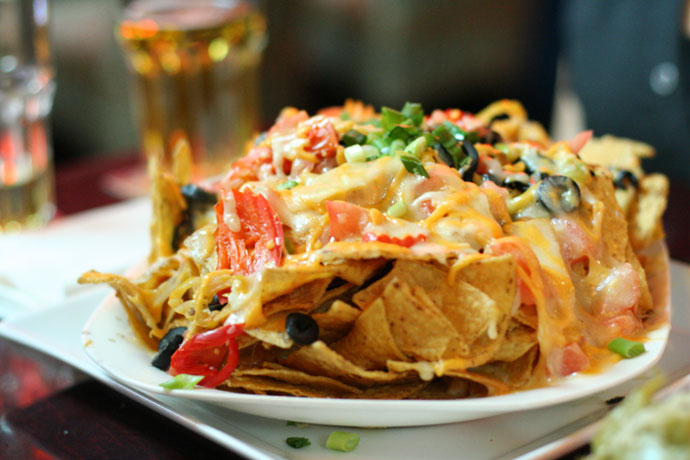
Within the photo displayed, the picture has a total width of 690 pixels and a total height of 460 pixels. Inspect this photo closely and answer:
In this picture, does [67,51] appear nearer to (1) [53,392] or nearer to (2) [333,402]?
(1) [53,392]

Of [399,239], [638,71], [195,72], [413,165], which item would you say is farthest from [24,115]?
[638,71]

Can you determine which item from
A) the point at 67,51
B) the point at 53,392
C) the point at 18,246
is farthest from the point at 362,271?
the point at 67,51

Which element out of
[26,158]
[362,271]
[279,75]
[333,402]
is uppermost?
[362,271]

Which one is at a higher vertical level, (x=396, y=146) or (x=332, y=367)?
(x=396, y=146)

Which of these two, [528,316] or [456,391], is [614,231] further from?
[456,391]

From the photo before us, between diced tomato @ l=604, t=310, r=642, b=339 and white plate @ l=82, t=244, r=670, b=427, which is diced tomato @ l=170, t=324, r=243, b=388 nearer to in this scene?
white plate @ l=82, t=244, r=670, b=427

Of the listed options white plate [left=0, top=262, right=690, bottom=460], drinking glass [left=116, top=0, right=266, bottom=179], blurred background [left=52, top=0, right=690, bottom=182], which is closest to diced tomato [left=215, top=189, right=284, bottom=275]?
white plate [left=0, top=262, right=690, bottom=460]
